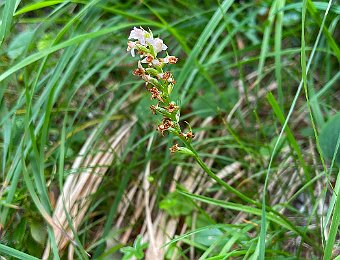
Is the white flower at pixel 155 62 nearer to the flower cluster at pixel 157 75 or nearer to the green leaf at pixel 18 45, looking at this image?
the flower cluster at pixel 157 75

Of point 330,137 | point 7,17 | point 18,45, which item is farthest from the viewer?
point 18,45

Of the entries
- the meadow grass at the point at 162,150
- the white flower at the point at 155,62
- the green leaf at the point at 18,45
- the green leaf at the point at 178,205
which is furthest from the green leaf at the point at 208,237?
the green leaf at the point at 18,45

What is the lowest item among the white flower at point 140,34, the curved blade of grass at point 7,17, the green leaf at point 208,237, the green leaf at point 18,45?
Result: the green leaf at point 208,237

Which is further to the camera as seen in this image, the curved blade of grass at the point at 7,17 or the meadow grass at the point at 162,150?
the meadow grass at the point at 162,150

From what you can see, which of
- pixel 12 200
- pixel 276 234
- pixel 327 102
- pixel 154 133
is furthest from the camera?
pixel 327 102

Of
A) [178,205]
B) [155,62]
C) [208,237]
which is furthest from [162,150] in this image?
[155,62]

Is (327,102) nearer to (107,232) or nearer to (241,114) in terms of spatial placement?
(241,114)

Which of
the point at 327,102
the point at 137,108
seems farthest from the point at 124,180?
the point at 327,102

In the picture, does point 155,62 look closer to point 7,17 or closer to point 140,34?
point 140,34
